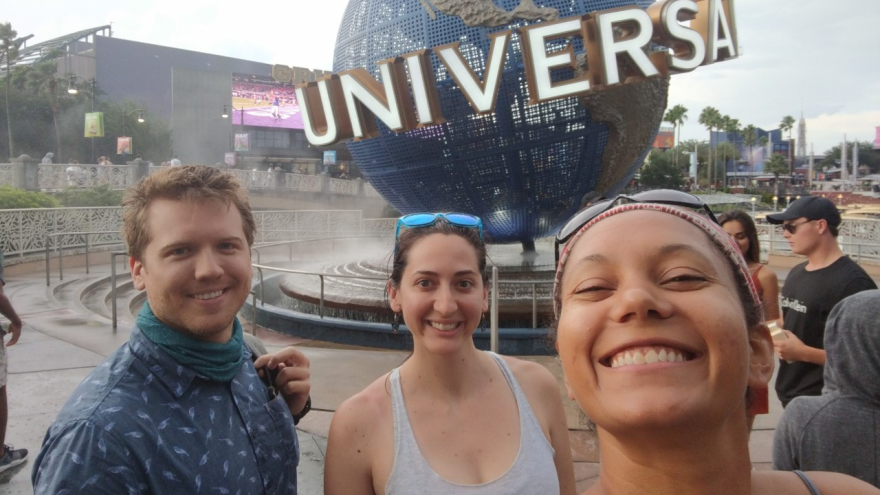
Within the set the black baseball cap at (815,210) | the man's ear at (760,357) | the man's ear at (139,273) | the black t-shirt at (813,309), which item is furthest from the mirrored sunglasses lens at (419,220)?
the black baseball cap at (815,210)

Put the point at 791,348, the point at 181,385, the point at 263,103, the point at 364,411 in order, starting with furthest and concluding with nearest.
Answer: the point at 263,103 → the point at 791,348 → the point at 364,411 → the point at 181,385

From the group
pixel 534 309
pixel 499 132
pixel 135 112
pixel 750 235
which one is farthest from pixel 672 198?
pixel 135 112

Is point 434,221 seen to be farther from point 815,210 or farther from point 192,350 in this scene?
point 815,210

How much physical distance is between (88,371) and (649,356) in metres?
5.50

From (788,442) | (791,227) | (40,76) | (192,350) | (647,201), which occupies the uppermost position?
(40,76)

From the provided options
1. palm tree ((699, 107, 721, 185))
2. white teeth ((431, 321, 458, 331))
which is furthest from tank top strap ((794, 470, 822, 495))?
palm tree ((699, 107, 721, 185))

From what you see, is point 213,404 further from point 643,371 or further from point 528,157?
point 528,157

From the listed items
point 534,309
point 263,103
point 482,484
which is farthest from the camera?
point 263,103

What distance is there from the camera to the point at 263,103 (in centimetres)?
5800

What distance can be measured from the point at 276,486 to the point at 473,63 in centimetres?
573

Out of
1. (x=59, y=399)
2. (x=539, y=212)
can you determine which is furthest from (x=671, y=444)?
(x=539, y=212)

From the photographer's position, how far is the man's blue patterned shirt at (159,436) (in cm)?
129

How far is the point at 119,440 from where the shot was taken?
1.32 meters

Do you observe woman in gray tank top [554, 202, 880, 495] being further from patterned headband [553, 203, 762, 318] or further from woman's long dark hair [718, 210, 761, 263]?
woman's long dark hair [718, 210, 761, 263]
